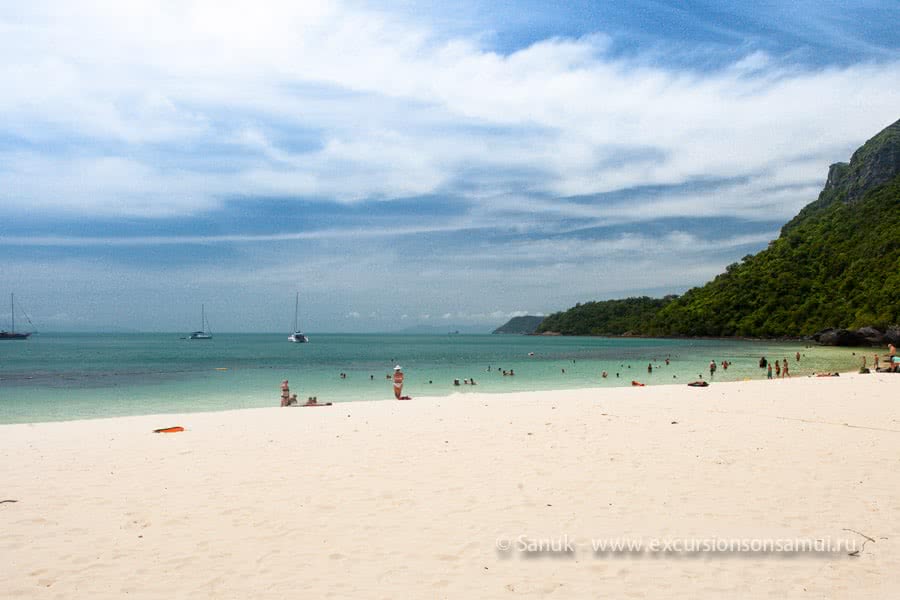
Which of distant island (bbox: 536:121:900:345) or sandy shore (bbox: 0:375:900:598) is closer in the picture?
sandy shore (bbox: 0:375:900:598)

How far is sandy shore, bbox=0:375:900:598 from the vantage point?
16.7ft

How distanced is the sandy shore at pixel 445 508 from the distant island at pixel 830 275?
94.2 m

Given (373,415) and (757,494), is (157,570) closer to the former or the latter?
(757,494)

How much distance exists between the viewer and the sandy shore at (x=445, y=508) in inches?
201

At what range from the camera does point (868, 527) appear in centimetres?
619

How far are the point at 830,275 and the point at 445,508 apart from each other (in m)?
134

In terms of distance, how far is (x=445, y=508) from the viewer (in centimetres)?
708

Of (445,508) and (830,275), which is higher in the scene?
(830,275)

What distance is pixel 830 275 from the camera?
116 m

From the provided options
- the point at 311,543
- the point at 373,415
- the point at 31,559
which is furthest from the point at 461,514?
the point at 373,415

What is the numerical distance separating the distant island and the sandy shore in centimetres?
9418

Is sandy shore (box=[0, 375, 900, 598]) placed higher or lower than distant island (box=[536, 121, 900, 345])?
lower

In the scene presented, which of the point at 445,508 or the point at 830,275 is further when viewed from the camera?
the point at 830,275

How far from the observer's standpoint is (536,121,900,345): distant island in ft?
322
